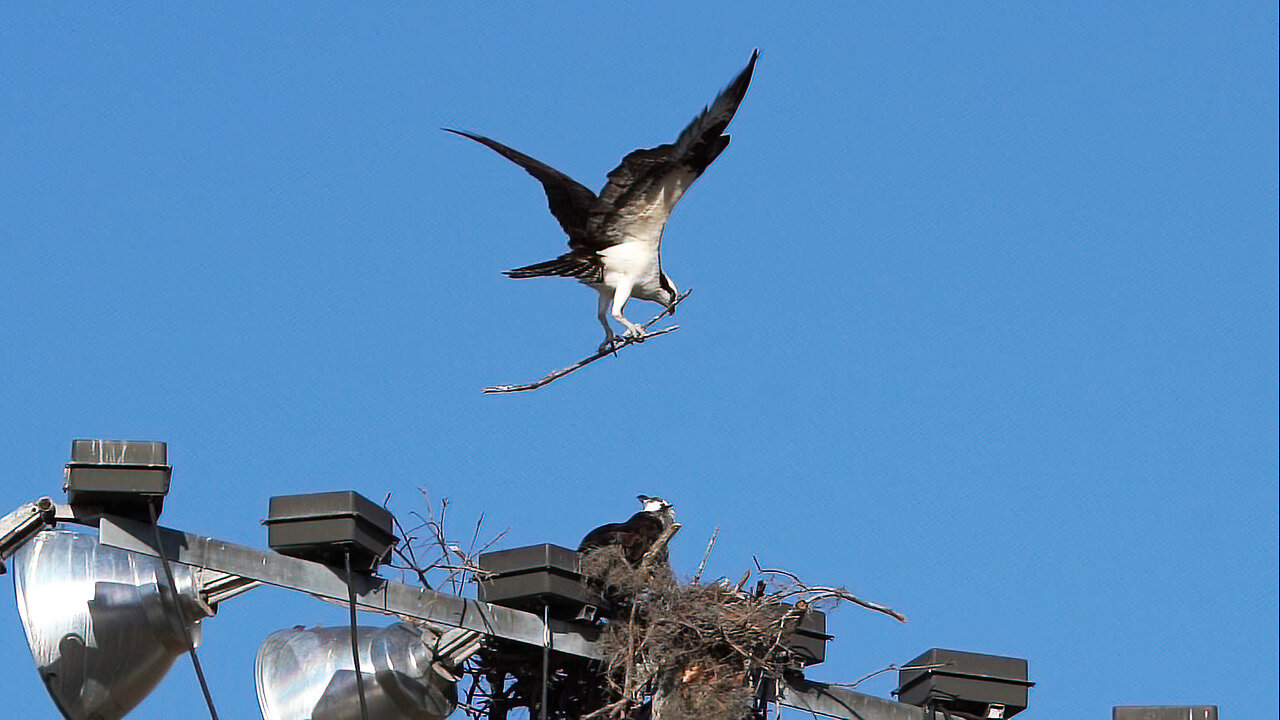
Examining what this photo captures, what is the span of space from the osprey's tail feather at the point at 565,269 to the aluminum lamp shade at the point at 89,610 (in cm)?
273

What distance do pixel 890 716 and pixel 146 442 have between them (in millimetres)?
3973

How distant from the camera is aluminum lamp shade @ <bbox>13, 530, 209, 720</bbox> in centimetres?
898

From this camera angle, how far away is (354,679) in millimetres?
9570

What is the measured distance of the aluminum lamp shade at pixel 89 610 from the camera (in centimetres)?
898

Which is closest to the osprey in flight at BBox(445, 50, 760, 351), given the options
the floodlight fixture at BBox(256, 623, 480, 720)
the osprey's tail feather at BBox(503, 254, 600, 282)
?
the osprey's tail feather at BBox(503, 254, 600, 282)

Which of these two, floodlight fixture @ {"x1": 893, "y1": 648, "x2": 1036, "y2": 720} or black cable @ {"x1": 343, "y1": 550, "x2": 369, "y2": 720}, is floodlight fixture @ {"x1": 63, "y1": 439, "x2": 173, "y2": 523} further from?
floodlight fixture @ {"x1": 893, "y1": 648, "x2": 1036, "y2": 720}

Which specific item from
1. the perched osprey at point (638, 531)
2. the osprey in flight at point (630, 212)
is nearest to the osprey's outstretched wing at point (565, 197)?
the osprey in flight at point (630, 212)

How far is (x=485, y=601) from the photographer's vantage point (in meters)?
9.36

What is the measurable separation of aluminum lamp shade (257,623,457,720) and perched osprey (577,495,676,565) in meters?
1.21

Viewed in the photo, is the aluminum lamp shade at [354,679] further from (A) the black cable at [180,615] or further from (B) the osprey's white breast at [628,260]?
(B) the osprey's white breast at [628,260]

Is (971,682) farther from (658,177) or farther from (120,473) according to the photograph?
(120,473)

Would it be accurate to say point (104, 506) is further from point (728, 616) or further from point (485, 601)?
point (728, 616)

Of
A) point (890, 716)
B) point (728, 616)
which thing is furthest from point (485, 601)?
point (890, 716)

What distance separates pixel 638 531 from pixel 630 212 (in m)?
1.67
